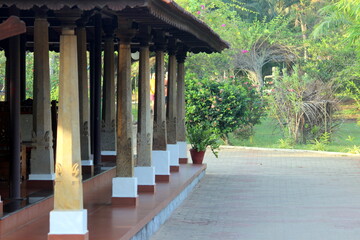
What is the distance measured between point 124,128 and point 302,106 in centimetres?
1647

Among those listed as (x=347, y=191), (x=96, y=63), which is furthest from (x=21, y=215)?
(x=347, y=191)

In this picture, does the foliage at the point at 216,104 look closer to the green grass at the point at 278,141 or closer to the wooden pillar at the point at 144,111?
the green grass at the point at 278,141

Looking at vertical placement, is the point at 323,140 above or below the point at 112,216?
above

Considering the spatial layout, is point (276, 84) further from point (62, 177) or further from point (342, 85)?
point (62, 177)

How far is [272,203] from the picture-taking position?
14195 millimetres

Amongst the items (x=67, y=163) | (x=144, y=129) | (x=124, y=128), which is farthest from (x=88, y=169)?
(x=67, y=163)

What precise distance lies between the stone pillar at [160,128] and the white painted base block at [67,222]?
6.18m

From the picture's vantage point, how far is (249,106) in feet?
90.7

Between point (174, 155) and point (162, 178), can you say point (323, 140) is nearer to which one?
point (174, 155)

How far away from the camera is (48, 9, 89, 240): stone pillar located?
8.12 m

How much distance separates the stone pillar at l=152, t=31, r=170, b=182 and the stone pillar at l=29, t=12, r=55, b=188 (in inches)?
126

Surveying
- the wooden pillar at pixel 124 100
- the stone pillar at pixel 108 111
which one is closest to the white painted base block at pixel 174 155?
the stone pillar at pixel 108 111

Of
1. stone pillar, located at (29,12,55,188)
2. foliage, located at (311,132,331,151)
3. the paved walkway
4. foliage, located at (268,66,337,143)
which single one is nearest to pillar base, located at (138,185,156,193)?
the paved walkway

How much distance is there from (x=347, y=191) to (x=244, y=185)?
7.11ft
